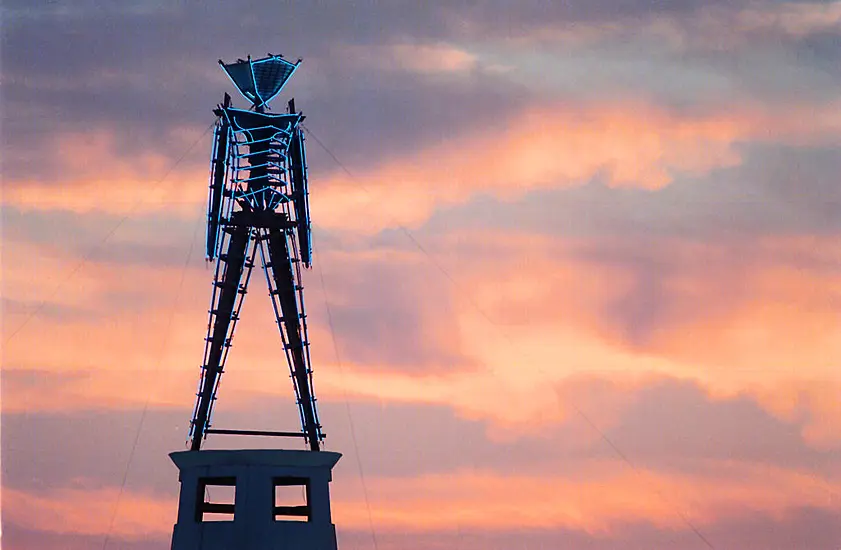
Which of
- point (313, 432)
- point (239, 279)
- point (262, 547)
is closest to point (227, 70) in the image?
point (239, 279)

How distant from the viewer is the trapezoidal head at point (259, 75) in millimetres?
90375

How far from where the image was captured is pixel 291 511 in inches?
3629

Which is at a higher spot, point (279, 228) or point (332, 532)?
point (279, 228)

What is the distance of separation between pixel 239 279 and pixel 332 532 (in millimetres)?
16743

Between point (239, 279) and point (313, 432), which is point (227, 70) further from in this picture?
point (313, 432)

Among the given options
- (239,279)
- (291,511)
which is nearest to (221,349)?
(239,279)

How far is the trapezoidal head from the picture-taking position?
90375 mm

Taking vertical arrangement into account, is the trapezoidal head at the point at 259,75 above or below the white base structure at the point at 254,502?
above

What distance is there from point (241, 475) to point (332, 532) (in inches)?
265

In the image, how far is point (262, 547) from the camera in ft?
296

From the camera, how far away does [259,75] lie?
90.5 meters

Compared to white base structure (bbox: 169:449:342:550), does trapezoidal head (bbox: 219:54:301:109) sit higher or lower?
higher

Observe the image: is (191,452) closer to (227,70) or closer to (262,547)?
(262,547)

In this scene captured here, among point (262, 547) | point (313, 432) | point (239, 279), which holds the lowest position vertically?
point (262, 547)
